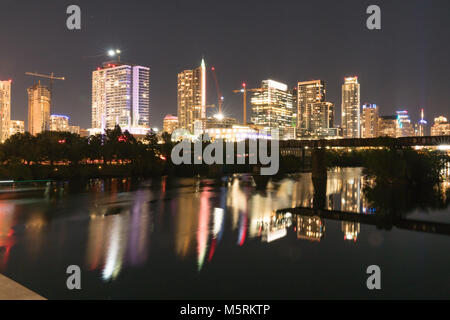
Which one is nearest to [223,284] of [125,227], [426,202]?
[125,227]

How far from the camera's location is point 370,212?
33344 mm

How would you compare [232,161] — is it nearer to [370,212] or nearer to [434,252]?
[370,212]

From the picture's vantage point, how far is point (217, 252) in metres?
19.6
